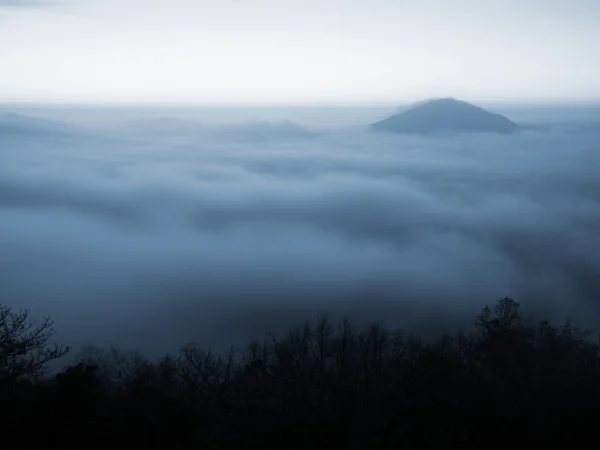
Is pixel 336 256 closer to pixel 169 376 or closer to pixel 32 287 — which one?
pixel 32 287

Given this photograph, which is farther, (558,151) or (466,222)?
(558,151)

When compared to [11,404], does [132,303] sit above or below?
below

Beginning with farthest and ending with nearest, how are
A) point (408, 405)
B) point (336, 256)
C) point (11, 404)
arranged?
point (336, 256)
point (408, 405)
point (11, 404)

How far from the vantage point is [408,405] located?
525 inches

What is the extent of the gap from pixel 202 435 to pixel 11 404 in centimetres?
365

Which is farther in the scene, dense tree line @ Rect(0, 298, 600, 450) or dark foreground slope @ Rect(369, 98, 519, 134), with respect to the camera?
dark foreground slope @ Rect(369, 98, 519, 134)

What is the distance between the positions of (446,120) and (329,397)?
6086 inches

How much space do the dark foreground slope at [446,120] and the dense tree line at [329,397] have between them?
14664cm

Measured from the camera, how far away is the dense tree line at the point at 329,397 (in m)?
10.8

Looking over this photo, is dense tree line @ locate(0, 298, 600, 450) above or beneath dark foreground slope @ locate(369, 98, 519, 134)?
beneath

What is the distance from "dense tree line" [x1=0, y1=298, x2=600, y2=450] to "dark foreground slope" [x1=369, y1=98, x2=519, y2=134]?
481 feet

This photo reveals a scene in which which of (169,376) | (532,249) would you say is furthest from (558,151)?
(169,376)

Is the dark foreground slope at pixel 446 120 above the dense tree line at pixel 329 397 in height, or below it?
above

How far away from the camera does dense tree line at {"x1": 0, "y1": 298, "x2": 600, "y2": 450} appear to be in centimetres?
1077
